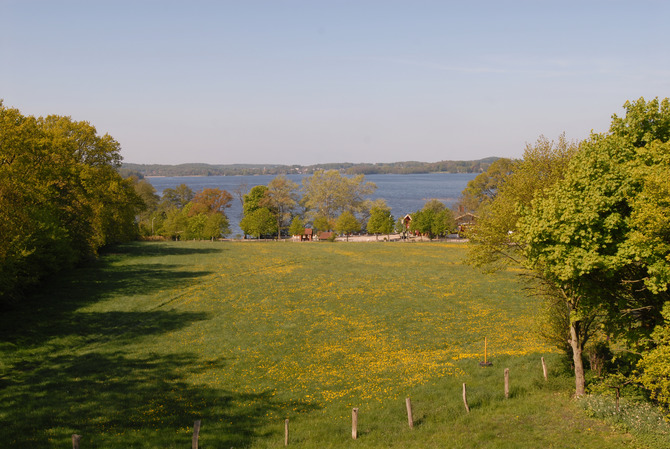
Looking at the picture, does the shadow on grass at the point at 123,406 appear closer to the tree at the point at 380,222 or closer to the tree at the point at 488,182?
the tree at the point at 380,222

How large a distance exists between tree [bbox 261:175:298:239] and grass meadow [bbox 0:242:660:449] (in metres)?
66.9

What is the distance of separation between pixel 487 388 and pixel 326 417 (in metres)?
8.59

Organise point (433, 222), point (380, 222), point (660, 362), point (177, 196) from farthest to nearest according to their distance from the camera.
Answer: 1. point (177, 196)
2. point (380, 222)
3. point (433, 222)
4. point (660, 362)

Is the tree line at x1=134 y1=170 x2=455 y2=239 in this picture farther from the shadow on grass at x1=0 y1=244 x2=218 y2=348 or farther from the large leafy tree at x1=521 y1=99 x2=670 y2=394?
the large leafy tree at x1=521 y1=99 x2=670 y2=394

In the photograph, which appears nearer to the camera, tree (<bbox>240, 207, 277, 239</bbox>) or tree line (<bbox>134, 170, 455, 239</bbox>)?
tree line (<bbox>134, 170, 455, 239</bbox>)

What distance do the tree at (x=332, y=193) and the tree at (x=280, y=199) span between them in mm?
4603

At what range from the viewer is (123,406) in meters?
21.9

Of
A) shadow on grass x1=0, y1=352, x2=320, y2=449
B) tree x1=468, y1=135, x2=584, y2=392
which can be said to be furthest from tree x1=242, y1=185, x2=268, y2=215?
tree x1=468, y1=135, x2=584, y2=392

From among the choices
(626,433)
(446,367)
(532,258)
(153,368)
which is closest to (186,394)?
(153,368)

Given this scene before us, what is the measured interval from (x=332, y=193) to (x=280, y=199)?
1405cm

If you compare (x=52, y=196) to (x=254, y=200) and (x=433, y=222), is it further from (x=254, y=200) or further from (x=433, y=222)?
(x=433, y=222)

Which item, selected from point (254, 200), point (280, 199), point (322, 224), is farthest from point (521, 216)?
point (254, 200)

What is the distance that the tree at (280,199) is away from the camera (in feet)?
399

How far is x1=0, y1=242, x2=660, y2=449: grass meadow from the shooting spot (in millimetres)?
18938
